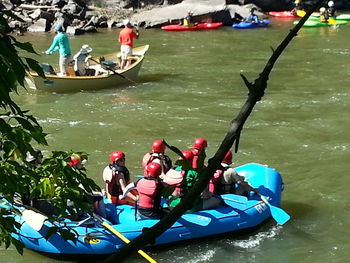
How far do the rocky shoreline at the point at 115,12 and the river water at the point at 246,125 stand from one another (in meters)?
4.19

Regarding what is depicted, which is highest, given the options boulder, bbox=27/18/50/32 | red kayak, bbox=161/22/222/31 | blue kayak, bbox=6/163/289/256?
boulder, bbox=27/18/50/32

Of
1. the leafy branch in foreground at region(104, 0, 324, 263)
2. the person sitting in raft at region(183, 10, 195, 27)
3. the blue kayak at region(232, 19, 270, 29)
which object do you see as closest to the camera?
the leafy branch in foreground at region(104, 0, 324, 263)

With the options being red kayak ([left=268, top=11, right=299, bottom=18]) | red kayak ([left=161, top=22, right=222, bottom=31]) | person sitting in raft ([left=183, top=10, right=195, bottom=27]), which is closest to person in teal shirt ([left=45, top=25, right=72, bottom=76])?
red kayak ([left=161, top=22, right=222, bottom=31])

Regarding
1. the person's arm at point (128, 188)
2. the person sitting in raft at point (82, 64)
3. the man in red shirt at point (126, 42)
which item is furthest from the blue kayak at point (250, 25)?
the person's arm at point (128, 188)

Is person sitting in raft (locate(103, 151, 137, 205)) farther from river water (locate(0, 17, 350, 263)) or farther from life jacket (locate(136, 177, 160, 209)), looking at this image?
river water (locate(0, 17, 350, 263))

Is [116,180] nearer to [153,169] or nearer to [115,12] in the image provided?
[153,169]

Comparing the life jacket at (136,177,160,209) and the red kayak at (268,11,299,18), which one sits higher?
the life jacket at (136,177,160,209)

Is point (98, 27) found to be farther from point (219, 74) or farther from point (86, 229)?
point (86, 229)

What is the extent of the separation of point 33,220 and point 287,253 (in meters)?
2.85

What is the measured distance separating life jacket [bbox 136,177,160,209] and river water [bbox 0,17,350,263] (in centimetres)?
59

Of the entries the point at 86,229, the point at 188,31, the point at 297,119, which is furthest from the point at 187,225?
the point at 188,31

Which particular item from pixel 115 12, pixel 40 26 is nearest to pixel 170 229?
pixel 40 26

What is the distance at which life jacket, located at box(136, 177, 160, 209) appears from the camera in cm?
654

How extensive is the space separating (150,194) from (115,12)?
65.7ft
